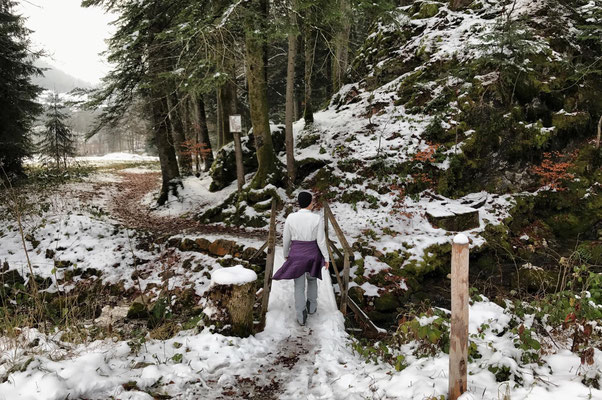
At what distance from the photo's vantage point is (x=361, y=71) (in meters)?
14.8

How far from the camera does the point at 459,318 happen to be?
2166 mm

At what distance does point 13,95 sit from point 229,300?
1540 centimetres

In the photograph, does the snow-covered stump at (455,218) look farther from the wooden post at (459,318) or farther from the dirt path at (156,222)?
the wooden post at (459,318)

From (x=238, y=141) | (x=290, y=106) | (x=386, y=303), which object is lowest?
(x=386, y=303)

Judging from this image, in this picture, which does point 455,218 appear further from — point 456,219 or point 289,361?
point 289,361

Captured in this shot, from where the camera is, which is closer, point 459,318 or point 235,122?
point 459,318

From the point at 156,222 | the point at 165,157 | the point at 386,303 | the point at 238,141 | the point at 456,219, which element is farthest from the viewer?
the point at 165,157

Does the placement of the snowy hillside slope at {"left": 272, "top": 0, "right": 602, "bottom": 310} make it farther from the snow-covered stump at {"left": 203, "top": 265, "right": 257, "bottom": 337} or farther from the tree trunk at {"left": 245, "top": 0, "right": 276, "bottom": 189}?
the snow-covered stump at {"left": 203, "top": 265, "right": 257, "bottom": 337}

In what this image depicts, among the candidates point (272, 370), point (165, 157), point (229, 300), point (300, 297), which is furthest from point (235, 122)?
point (272, 370)

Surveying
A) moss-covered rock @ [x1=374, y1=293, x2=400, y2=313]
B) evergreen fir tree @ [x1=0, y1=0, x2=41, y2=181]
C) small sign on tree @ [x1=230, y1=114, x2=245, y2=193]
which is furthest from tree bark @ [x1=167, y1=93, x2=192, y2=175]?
moss-covered rock @ [x1=374, y1=293, x2=400, y2=313]

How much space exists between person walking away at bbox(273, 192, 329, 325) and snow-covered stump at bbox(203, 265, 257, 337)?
0.74 metres

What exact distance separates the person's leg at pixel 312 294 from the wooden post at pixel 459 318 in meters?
2.77

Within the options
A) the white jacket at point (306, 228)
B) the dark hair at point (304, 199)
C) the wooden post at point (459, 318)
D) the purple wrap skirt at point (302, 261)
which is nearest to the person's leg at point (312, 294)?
the purple wrap skirt at point (302, 261)

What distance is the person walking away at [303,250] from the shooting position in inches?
183
